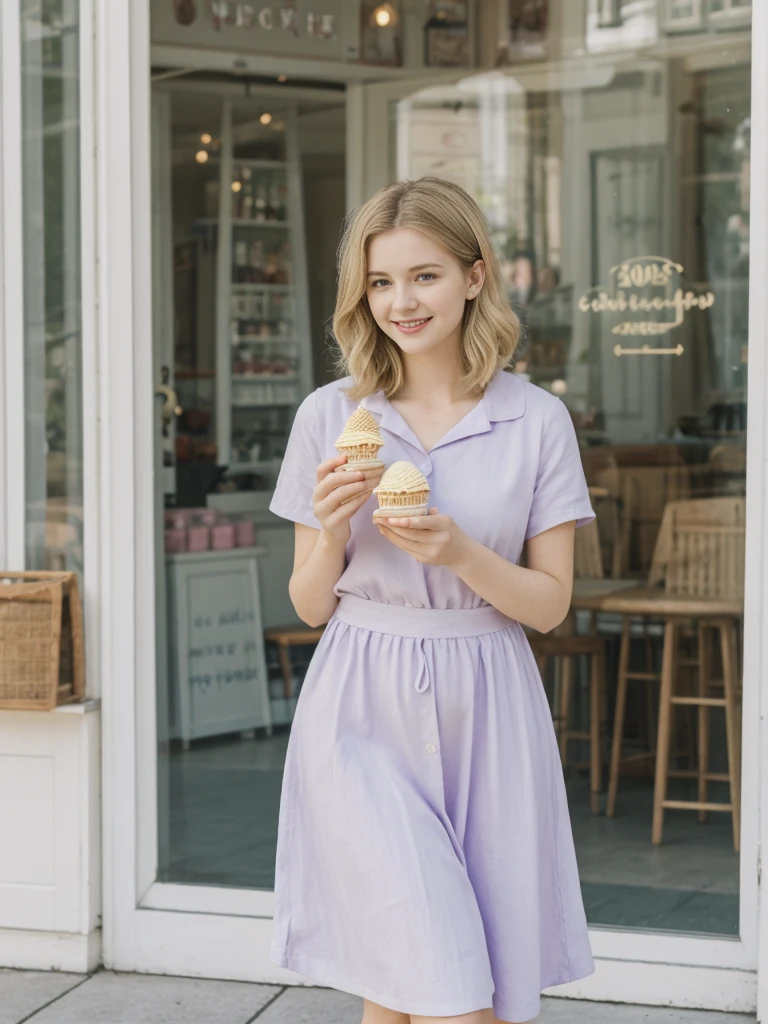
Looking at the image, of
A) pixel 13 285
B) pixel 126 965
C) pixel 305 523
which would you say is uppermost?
pixel 13 285

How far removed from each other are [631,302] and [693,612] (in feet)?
12.5

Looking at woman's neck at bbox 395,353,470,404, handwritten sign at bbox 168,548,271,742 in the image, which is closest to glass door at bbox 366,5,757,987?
handwritten sign at bbox 168,548,271,742

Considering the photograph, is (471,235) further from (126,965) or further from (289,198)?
(289,198)

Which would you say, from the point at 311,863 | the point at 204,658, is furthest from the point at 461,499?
the point at 204,658

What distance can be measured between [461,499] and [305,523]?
11.4 inches

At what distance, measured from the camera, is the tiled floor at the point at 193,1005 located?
340 centimetres

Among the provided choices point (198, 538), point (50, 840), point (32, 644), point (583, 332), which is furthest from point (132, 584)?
point (583, 332)

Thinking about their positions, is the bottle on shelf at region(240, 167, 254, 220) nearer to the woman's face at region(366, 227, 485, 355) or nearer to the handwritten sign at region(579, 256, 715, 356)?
the handwritten sign at region(579, 256, 715, 356)

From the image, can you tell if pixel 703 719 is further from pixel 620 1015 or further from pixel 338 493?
pixel 338 493

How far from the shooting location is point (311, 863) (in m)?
2.35

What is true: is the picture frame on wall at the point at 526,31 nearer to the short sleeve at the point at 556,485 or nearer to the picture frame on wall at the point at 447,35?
the picture frame on wall at the point at 447,35

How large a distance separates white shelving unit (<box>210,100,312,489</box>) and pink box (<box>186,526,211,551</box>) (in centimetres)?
108

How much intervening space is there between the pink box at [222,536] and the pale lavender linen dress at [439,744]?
3.03m

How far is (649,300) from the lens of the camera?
7.95 m
